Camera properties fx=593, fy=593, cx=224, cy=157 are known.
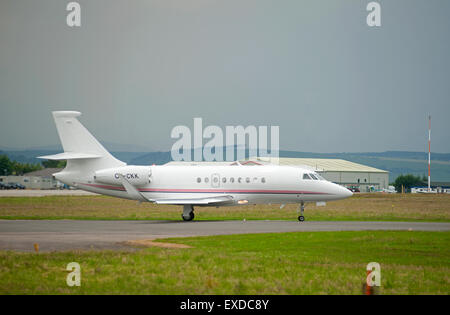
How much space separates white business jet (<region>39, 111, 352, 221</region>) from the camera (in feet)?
121

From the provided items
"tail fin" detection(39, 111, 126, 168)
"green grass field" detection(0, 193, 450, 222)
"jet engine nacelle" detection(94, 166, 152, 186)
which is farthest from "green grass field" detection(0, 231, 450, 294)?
"green grass field" detection(0, 193, 450, 222)

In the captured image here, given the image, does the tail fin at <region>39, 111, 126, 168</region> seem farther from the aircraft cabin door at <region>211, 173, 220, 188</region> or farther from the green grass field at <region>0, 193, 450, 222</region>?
the aircraft cabin door at <region>211, 173, 220, 188</region>

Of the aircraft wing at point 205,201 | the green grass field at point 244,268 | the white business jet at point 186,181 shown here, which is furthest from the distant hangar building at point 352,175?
the green grass field at point 244,268

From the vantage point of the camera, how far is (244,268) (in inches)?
615

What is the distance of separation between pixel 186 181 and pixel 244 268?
21830mm

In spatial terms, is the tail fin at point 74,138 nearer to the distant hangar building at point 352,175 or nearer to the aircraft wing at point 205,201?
the aircraft wing at point 205,201

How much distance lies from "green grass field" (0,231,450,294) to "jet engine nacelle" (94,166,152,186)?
49.9ft

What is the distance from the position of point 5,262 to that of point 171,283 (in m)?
5.40

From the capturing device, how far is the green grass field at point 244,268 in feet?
43.2

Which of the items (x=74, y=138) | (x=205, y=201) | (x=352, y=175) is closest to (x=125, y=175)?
(x=74, y=138)

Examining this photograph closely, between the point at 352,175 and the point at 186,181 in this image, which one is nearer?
the point at 186,181

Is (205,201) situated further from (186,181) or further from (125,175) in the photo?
(125,175)
